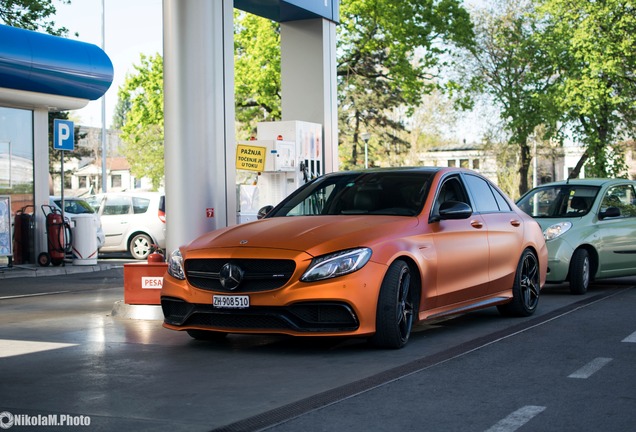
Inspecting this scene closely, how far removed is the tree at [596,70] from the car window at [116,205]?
1665cm

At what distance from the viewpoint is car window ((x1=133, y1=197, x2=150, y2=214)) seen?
24906mm

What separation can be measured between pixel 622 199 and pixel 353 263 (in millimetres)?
7964

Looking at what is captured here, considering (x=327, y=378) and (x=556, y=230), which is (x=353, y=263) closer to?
(x=327, y=378)

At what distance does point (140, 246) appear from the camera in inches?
981

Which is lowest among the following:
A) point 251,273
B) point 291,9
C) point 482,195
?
point 251,273

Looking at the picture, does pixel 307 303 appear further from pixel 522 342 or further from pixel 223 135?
pixel 223 135

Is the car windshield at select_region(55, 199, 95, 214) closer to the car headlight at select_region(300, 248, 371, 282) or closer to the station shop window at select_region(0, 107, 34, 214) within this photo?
the station shop window at select_region(0, 107, 34, 214)

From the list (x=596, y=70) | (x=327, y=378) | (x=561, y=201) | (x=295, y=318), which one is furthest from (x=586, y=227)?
(x=596, y=70)

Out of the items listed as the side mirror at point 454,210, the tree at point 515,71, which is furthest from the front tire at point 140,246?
the tree at point 515,71

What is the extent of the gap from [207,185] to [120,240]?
47.8 ft

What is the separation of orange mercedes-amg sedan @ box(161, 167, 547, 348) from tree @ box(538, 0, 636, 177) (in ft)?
83.6

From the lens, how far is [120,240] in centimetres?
2519

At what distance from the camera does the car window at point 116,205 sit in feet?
82.4

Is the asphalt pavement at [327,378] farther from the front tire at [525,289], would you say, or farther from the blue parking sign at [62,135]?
the blue parking sign at [62,135]
